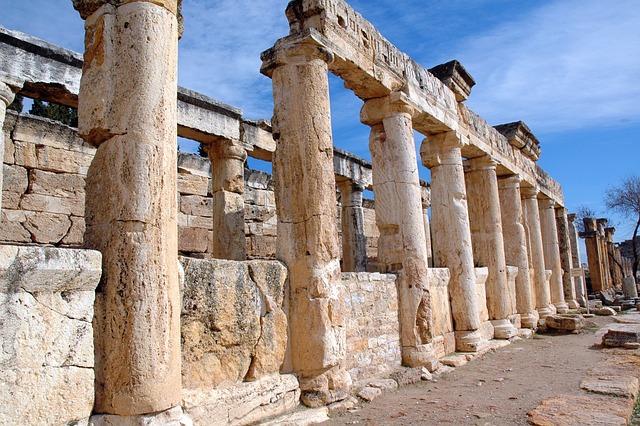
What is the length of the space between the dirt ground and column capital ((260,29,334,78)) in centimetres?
397

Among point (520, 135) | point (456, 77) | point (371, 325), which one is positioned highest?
point (456, 77)

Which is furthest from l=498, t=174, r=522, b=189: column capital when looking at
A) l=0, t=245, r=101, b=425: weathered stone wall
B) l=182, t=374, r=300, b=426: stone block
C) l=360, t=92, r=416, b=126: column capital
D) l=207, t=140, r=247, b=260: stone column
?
l=0, t=245, r=101, b=425: weathered stone wall

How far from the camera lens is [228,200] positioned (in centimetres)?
1002

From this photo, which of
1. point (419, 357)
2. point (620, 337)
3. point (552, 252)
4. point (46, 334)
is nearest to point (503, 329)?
point (620, 337)

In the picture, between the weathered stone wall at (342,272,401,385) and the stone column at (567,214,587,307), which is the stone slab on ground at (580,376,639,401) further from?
the stone column at (567,214,587,307)

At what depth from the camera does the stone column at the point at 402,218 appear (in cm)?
779

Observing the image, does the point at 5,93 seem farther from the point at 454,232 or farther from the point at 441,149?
the point at 454,232

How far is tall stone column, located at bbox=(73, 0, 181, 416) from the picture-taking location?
3777mm

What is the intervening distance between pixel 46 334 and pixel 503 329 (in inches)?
370

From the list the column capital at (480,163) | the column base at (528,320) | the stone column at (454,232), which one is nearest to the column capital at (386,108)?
the stone column at (454,232)

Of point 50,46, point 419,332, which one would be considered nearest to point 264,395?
→ point 419,332

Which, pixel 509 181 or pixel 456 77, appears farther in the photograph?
pixel 509 181

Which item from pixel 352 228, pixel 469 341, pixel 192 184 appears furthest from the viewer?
pixel 352 228

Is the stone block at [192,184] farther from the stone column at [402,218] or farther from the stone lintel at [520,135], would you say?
the stone lintel at [520,135]
